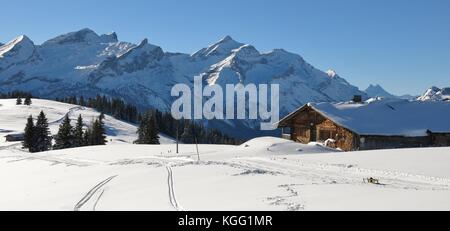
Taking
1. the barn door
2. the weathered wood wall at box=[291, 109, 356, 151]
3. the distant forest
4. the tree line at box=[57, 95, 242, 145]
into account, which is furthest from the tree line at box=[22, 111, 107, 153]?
the barn door

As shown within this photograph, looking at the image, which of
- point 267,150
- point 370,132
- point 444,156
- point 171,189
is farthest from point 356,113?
point 171,189

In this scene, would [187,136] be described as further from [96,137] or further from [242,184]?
[242,184]

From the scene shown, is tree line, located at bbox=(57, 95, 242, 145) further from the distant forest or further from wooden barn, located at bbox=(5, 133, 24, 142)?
wooden barn, located at bbox=(5, 133, 24, 142)

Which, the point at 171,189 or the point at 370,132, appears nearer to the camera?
the point at 171,189

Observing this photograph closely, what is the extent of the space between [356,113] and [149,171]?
89.2ft

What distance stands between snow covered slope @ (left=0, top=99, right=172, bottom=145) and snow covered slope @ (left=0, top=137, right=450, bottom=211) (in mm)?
86336

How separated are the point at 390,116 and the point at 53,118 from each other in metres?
113

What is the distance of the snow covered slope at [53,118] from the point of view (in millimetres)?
125000

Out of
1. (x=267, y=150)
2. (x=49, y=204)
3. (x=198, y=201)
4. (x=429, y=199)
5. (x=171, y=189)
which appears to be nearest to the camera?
(x=429, y=199)

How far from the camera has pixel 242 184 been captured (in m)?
20.7

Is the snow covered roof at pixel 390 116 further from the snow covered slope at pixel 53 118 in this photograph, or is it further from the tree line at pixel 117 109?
the tree line at pixel 117 109

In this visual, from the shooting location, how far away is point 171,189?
2006cm
